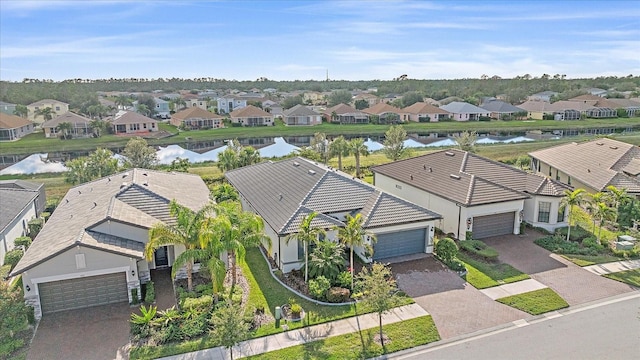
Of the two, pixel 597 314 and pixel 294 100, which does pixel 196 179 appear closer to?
pixel 597 314

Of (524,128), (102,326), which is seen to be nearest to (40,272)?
(102,326)

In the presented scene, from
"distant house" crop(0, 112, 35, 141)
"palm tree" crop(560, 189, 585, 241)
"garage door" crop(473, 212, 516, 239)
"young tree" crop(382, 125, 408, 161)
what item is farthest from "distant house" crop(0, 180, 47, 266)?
"distant house" crop(0, 112, 35, 141)

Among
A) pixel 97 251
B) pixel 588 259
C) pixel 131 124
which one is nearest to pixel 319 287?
pixel 97 251

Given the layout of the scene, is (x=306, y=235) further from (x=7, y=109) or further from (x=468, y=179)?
(x=7, y=109)

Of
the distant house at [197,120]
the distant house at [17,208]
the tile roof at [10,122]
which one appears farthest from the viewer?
the distant house at [197,120]

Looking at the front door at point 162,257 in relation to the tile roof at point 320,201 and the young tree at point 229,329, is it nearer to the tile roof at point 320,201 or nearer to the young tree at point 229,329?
the tile roof at point 320,201

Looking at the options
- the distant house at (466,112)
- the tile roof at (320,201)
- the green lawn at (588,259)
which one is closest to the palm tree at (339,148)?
the tile roof at (320,201)
